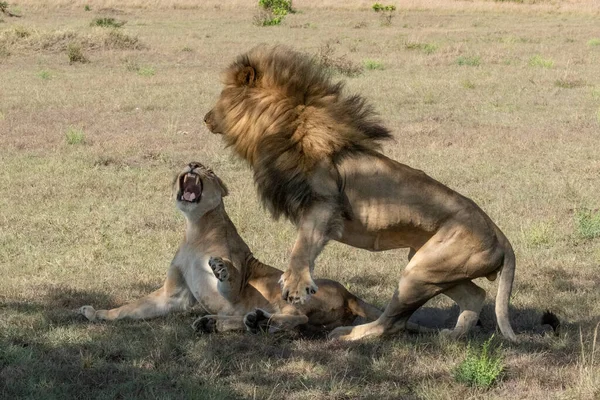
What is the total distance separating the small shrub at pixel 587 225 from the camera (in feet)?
25.8

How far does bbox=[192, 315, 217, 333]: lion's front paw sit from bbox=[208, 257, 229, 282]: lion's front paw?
31 centimetres

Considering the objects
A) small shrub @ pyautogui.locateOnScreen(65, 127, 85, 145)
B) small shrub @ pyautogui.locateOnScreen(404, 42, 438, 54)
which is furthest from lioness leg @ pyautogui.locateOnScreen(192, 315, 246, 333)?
small shrub @ pyautogui.locateOnScreen(404, 42, 438, 54)

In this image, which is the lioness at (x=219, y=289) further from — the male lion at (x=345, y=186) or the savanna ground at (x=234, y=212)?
the male lion at (x=345, y=186)

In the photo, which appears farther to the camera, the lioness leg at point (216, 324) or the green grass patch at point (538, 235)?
the green grass patch at point (538, 235)

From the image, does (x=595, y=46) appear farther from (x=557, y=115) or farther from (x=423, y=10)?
(x=423, y=10)

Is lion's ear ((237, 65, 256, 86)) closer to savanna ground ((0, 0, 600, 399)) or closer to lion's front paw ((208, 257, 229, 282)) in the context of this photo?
savanna ground ((0, 0, 600, 399))

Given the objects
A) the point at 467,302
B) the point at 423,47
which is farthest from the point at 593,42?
the point at 467,302

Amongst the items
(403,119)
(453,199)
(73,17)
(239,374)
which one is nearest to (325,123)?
(453,199)

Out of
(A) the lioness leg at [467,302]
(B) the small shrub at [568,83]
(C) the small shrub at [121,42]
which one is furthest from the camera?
(C) the small shrub at [121,42]

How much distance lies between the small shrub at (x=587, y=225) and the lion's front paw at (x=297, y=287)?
13.2 feet

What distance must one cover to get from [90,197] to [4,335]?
4135 mm

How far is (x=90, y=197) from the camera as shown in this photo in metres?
9.12

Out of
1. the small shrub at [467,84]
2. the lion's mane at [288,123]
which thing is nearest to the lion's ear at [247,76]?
the lion's mane at [288,123]

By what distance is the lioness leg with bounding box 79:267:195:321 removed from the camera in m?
5.45
